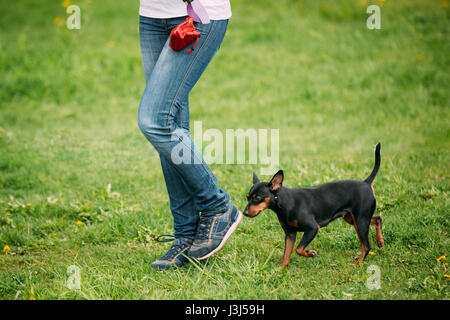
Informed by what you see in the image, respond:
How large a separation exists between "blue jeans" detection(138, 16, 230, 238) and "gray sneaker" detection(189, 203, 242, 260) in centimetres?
6

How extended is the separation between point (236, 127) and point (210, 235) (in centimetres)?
380

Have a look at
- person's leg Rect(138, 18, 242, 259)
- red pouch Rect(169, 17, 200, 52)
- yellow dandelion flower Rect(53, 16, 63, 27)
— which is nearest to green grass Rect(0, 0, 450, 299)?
yellow dandelion flower Rect(53, 16, 63, 27)

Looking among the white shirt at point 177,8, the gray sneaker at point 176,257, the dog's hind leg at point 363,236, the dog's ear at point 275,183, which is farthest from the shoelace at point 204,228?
the white shirt at point 177,8

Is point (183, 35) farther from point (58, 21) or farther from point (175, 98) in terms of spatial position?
point (58, 21)

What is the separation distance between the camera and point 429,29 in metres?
9.56

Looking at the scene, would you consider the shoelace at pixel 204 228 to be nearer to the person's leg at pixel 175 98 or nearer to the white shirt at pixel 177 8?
the person's leg at pixel 175 98

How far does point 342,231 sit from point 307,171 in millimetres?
1401

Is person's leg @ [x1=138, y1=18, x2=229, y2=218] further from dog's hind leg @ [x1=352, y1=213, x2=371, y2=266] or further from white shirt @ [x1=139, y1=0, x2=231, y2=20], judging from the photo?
dog's hind leg @ [x1=352, y1=213, x2=371, y2=266]

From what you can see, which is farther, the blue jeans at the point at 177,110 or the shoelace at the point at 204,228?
the shoelace at the point at 204,228

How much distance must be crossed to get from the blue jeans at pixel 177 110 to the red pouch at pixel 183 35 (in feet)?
0.15

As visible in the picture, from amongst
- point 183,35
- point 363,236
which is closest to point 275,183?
point 363,236

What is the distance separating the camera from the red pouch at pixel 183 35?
122 inches
